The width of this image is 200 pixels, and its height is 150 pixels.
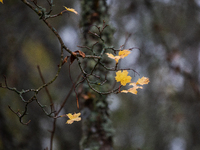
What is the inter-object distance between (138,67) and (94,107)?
5.79 feet

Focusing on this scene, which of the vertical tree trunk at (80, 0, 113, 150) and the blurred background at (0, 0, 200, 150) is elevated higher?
the blurred background at (0, 0, 200, 150)

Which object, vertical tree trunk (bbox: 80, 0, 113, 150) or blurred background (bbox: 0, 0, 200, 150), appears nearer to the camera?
vertical tree trunk (bbox: 80, 0, 113, 150)

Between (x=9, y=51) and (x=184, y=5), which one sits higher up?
(x=184, y=5)

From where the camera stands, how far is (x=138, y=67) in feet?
9.81

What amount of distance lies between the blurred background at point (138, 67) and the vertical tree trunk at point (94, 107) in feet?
0.62

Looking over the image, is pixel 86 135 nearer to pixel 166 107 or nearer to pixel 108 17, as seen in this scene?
pixel 108 17

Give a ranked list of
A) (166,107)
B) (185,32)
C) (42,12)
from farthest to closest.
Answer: (185,32), (166,107), (42,12)

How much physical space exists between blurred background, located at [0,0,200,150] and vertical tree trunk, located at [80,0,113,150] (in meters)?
0.19

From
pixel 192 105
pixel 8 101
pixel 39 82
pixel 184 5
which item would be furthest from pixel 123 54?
pixel 39 82

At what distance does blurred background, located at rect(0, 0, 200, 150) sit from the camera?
7.24ft

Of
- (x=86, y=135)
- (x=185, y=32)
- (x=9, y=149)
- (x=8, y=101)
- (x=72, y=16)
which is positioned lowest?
(x=86, y=135)

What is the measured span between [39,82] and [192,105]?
131 inches

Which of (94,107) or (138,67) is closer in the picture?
(94,107)

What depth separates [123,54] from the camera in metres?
0.81
